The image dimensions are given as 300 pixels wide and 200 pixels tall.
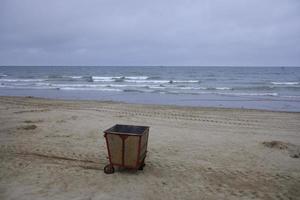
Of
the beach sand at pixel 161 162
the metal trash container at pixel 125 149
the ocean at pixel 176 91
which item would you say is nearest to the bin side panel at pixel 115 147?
the metal trash container at pixel 125 149

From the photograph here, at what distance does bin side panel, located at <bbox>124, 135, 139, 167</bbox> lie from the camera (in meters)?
5.23

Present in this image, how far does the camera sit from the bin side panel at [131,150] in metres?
5.23

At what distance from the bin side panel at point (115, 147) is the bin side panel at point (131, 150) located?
0.41 feet

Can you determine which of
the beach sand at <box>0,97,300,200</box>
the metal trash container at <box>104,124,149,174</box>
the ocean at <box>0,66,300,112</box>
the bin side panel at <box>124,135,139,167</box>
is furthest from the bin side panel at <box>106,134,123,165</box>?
the ocean at <box>0,66,300,112</box>

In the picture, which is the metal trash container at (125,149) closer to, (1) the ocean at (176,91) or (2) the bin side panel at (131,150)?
(2) the bin side panel at (131,150)

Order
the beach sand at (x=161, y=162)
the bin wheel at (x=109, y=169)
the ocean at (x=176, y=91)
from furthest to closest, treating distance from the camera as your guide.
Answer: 1. the ocean at (x=176, y=91)
2. the bin wheel at (x=109, y=169)
3. the beach sand at (x=161, y=162)

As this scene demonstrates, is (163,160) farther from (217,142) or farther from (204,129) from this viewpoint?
(204,129)

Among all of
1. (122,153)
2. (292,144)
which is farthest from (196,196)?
(292,144)

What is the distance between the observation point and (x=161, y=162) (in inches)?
245

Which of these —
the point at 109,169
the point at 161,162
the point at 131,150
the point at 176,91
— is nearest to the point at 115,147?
the point at 131,150

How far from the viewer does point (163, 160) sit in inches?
250

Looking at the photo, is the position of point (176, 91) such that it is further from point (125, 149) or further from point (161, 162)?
point (125, 149)

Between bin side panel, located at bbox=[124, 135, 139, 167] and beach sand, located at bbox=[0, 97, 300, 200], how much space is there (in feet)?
0.92

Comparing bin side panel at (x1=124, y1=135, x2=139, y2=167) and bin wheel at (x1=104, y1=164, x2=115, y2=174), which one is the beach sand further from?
bin side panel at (x1=124, y1=135, x2=139, y2=167)
